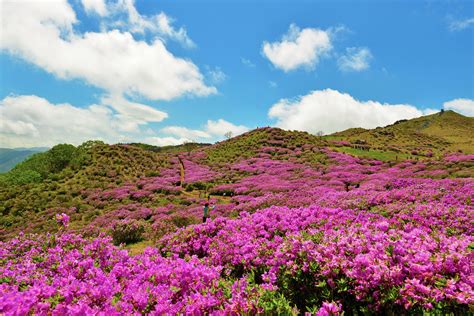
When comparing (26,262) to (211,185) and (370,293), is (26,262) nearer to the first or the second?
(370,293)

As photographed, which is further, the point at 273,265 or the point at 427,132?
the point at 427,132

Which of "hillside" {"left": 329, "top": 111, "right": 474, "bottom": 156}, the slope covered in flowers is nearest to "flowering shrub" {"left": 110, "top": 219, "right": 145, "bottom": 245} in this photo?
the slope covered in flowers

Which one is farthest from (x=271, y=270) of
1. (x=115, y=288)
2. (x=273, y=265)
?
(x=115, y=288)

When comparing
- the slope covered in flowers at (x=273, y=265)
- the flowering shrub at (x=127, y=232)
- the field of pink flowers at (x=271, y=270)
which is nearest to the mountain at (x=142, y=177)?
the flowering shrub at (x=127, y=232)

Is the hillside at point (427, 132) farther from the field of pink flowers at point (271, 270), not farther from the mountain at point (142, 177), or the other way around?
the field of pink flowers at point (271, 270)

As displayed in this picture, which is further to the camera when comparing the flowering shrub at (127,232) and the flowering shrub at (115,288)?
the flowering shrub at (127,232)

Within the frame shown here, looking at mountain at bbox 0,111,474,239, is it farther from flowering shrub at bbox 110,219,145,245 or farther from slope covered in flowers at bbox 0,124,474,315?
slope covered in flowers at bbox 0,124,474,315

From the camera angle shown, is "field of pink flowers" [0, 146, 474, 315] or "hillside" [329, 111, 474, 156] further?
"hillside" [329, 111, 474, 156]

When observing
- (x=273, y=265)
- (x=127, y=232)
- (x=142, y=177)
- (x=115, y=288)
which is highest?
(x=142, y=177)

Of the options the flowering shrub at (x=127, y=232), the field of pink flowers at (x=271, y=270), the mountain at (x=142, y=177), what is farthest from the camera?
the mountain at (x=142, y=177)

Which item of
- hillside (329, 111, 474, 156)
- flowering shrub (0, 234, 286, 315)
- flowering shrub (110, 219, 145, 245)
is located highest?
hillside (329, 111, 474, 156)

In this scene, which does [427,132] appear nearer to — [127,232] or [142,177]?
[142,177]

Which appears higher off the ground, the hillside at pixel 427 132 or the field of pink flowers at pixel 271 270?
the hillside at pixel 427 132

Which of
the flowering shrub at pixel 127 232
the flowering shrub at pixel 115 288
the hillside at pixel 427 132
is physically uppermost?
the hillside at pixel 427 132
